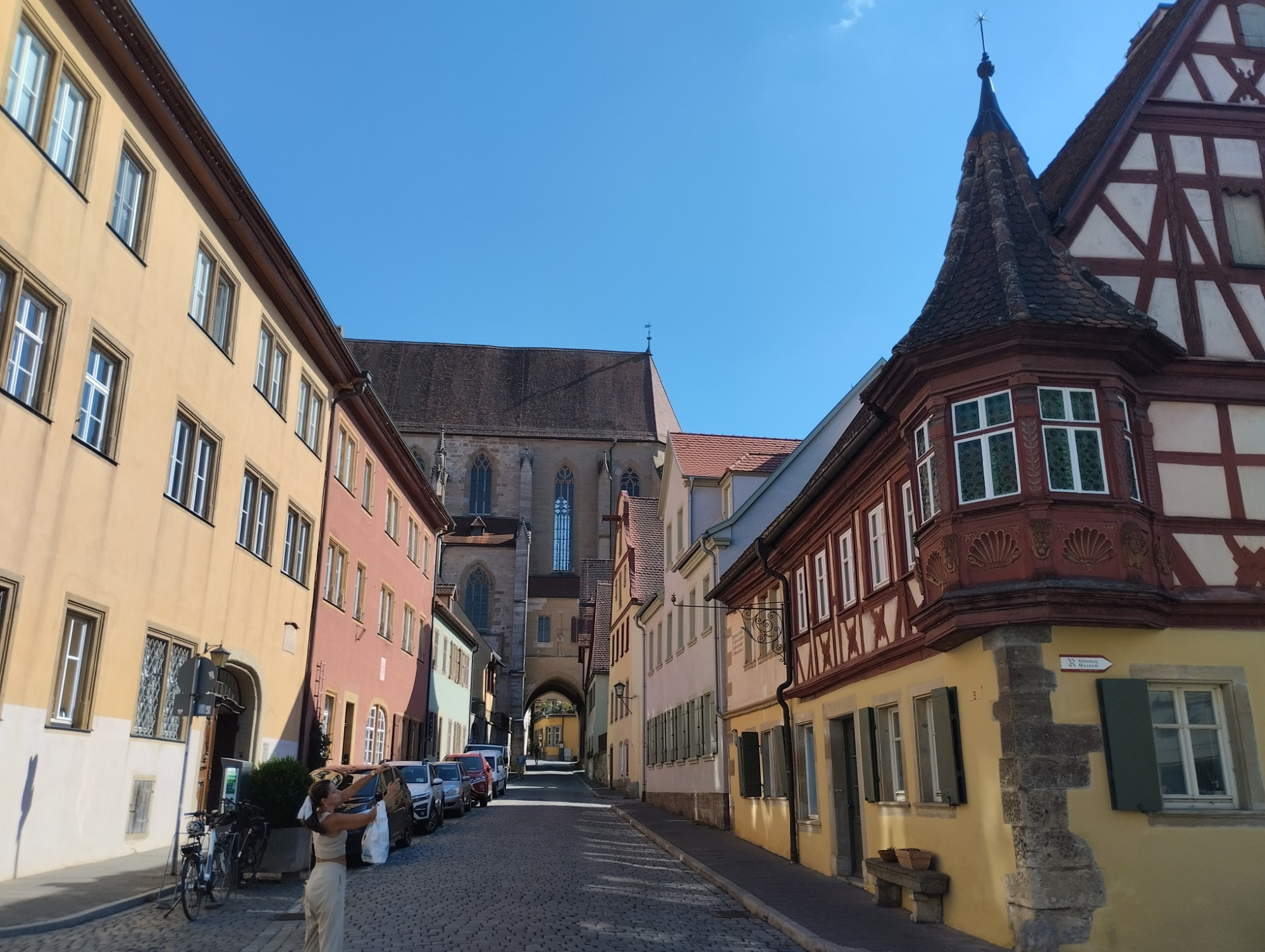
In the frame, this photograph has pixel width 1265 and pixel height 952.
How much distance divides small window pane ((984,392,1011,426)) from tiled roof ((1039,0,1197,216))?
2.75 metres

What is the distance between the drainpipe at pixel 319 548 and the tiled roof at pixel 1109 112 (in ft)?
53.1

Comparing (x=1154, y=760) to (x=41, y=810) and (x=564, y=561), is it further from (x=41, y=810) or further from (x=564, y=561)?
(x=564, y=561)

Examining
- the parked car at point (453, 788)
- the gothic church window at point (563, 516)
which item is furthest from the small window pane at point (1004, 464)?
the gothic church window at point (563, 516)

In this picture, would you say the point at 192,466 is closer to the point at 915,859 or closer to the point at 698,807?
the point at 915,859

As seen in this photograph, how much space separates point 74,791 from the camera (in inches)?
520

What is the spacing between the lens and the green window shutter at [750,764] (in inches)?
770

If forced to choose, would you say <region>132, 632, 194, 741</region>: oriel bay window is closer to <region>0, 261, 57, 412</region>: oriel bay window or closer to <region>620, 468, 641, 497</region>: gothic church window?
<region>0, 261, 57, 412</region>: oriel bay window

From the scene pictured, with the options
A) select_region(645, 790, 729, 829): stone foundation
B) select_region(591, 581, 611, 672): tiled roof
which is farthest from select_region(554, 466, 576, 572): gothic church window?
select_region(645, 790, 729, 829): stone foundation

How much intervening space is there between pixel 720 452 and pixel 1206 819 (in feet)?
65.5

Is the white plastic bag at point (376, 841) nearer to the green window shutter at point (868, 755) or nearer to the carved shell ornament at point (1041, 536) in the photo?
the carved shell ornament at point (1041, 536)

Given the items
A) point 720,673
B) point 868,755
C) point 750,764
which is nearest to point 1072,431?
point 868,755

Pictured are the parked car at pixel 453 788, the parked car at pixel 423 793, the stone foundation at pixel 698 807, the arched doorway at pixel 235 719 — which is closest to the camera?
the arched doorway at pixel 235 719

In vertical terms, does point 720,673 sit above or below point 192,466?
below

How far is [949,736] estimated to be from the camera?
10.6 m
